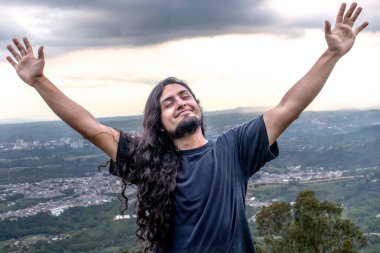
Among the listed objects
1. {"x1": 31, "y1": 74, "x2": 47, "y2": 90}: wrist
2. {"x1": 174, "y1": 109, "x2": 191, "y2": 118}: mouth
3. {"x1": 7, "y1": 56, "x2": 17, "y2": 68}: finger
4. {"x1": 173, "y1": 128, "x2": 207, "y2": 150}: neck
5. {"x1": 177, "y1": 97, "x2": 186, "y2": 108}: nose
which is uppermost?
{"x1": 7, "y1": 56, "x2": 17, "y2": 68}: finger

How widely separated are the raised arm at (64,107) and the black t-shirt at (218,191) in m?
0.45

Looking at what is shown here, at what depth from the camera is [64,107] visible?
10.7 feet

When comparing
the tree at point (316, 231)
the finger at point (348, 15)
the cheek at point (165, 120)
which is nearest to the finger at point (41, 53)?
the cheek at point (165, 120)

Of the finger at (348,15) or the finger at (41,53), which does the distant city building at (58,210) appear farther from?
the finger at (348,15)

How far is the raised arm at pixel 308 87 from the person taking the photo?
303 cm

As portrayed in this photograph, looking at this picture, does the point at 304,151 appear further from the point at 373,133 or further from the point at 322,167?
the point at 373,133

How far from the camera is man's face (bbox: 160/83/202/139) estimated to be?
3082 mm

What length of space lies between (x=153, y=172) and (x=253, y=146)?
0.57 metres

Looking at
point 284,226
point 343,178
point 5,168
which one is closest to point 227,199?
point 284,226

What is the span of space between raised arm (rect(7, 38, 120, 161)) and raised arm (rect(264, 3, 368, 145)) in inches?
35.3

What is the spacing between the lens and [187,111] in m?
3.14

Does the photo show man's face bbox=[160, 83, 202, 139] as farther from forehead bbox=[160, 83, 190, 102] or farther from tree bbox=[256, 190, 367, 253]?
tree bbox=[256, 190, 367, 253]

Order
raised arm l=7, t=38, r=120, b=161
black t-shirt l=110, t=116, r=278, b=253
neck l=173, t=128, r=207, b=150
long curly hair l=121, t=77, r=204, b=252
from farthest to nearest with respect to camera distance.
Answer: raised arm l=7, t=38, r=120, b=161
neck l=173, t=128, r=207, b=150
long curly hair l=121, t=77, r=204, b=252
black t-shirt l=110, t=116, r=278, b=253

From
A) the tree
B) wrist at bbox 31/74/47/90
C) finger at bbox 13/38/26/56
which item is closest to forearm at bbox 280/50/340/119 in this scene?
wrist at bbox 31/74/47/90
